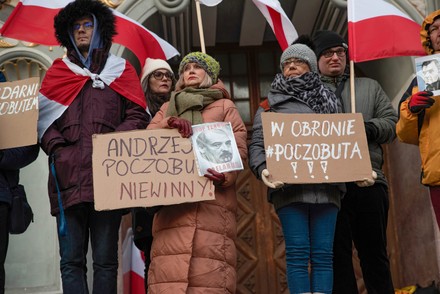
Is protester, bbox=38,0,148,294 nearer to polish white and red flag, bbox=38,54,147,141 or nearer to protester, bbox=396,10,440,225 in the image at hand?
polish white and red flag, bbox=38,54,147,141

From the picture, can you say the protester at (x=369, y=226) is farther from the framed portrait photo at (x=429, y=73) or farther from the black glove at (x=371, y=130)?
the framed portrait photo at (x=429, y=73)

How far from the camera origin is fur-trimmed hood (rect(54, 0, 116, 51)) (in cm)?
543

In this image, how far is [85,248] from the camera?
501 centimetres

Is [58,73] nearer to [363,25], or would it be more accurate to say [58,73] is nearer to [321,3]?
[363,25]

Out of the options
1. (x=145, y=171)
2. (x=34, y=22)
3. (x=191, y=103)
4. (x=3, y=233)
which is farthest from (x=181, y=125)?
(x=34, y=22)

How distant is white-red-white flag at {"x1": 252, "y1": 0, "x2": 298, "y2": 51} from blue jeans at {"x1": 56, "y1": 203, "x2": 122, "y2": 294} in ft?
7.75

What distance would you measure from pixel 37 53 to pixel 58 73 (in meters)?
2.12

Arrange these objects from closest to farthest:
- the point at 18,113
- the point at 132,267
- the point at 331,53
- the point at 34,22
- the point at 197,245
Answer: the point at 197,245 < the point at 18,113 < the point at 331,53 < the point at 34,22 < the point at 132,267

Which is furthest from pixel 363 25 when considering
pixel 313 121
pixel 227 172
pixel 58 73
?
pixel 58 73

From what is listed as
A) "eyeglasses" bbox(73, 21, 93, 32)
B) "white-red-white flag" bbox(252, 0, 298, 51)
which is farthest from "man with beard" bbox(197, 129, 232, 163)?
"white-red-white flag" bbox(252, 0, 298, 51)

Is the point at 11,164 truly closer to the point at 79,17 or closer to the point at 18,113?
the point at 18,113

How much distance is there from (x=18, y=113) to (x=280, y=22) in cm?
242

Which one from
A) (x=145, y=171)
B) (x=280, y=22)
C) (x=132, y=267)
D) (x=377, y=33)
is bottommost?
(x=132, y=267)

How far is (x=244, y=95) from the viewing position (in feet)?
28.6
